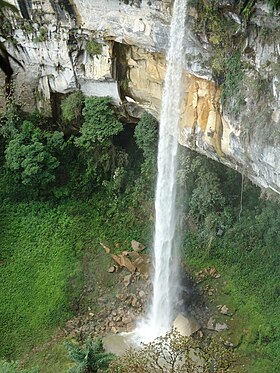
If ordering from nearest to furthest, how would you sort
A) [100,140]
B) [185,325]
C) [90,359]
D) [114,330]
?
[90,359] < [185,325] < [114,330] < [100,140]

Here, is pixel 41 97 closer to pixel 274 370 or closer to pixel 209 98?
pixel 209 98

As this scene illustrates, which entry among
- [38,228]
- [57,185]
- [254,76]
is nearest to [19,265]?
[38,228]

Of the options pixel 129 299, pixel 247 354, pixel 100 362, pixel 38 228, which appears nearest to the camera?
pixel 100 362

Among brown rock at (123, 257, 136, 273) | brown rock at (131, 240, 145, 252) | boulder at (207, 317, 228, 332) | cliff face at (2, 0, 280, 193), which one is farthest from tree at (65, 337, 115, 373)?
cliff face at (2, 0, 280, 193)

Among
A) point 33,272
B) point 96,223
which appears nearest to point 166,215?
point 96,223

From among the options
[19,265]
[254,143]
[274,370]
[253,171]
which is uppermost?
[254,143]

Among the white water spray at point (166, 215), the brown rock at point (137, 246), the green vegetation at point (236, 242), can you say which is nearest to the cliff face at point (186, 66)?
the white water spray at point (166, 215)

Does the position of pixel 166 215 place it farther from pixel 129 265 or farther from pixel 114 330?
pixel 114 330

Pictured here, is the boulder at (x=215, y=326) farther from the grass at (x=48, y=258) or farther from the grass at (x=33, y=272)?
the grass at (x=33, y=272)
